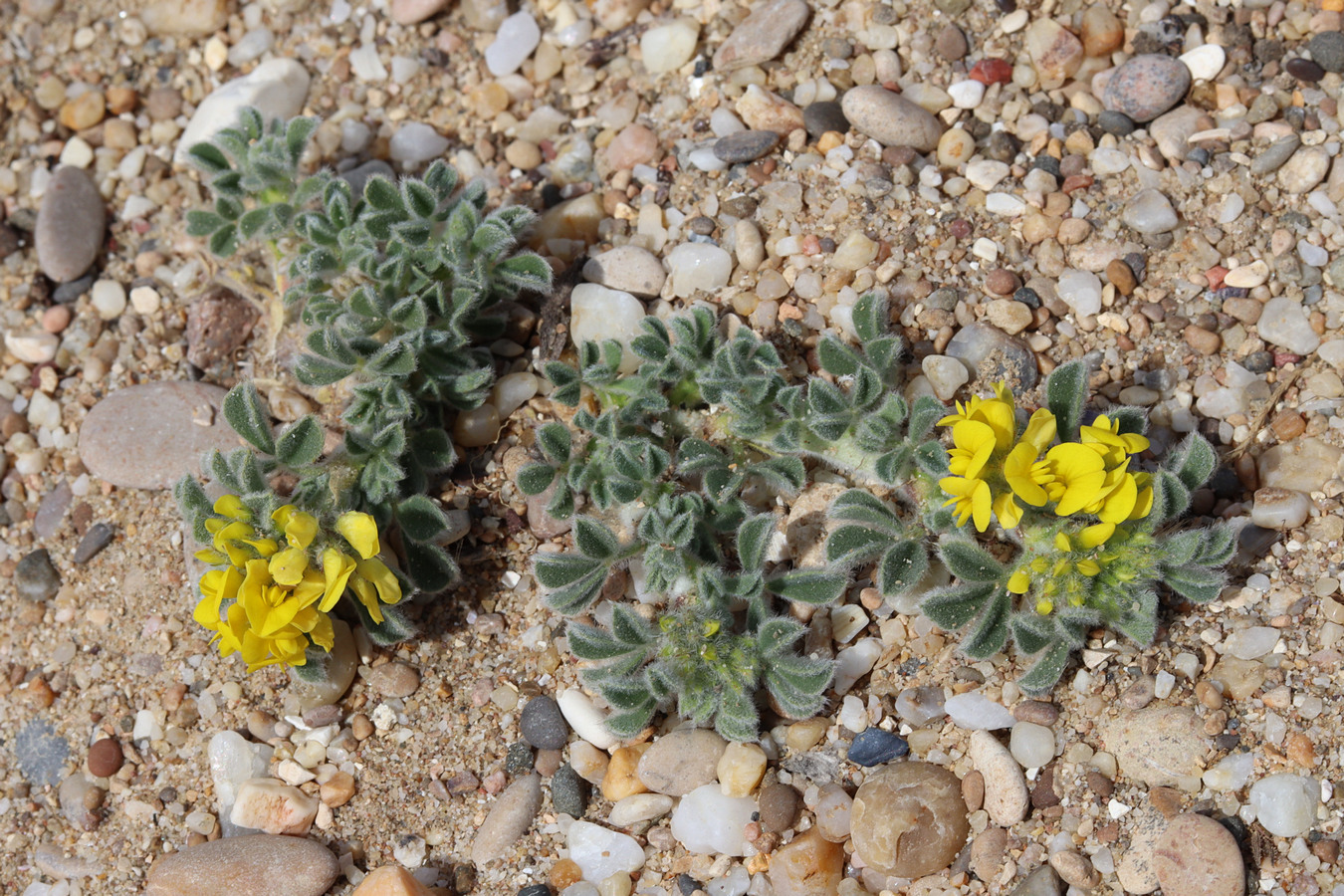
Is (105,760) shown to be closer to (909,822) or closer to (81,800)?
(81,800)

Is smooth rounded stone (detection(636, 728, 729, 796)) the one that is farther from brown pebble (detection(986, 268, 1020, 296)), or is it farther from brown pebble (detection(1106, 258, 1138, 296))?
brown pebble (detection(1106, 258, 1138, 296))

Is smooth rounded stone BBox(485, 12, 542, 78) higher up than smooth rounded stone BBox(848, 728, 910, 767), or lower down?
higher up

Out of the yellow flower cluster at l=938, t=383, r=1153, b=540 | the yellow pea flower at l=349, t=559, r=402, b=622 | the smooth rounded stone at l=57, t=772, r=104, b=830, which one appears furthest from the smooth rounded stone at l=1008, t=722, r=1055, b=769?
the smooth rounded stone at l=57, t=772, r=104, b=830

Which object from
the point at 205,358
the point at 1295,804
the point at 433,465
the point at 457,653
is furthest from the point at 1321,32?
the point at 205,358

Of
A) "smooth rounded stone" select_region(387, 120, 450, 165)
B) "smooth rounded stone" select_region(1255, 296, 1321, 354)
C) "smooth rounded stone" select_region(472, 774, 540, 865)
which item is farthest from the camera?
"smooth rounded stone" select_region(387, 120, 450, 165)

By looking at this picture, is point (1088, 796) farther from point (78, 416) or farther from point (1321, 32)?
point (78, 416)
